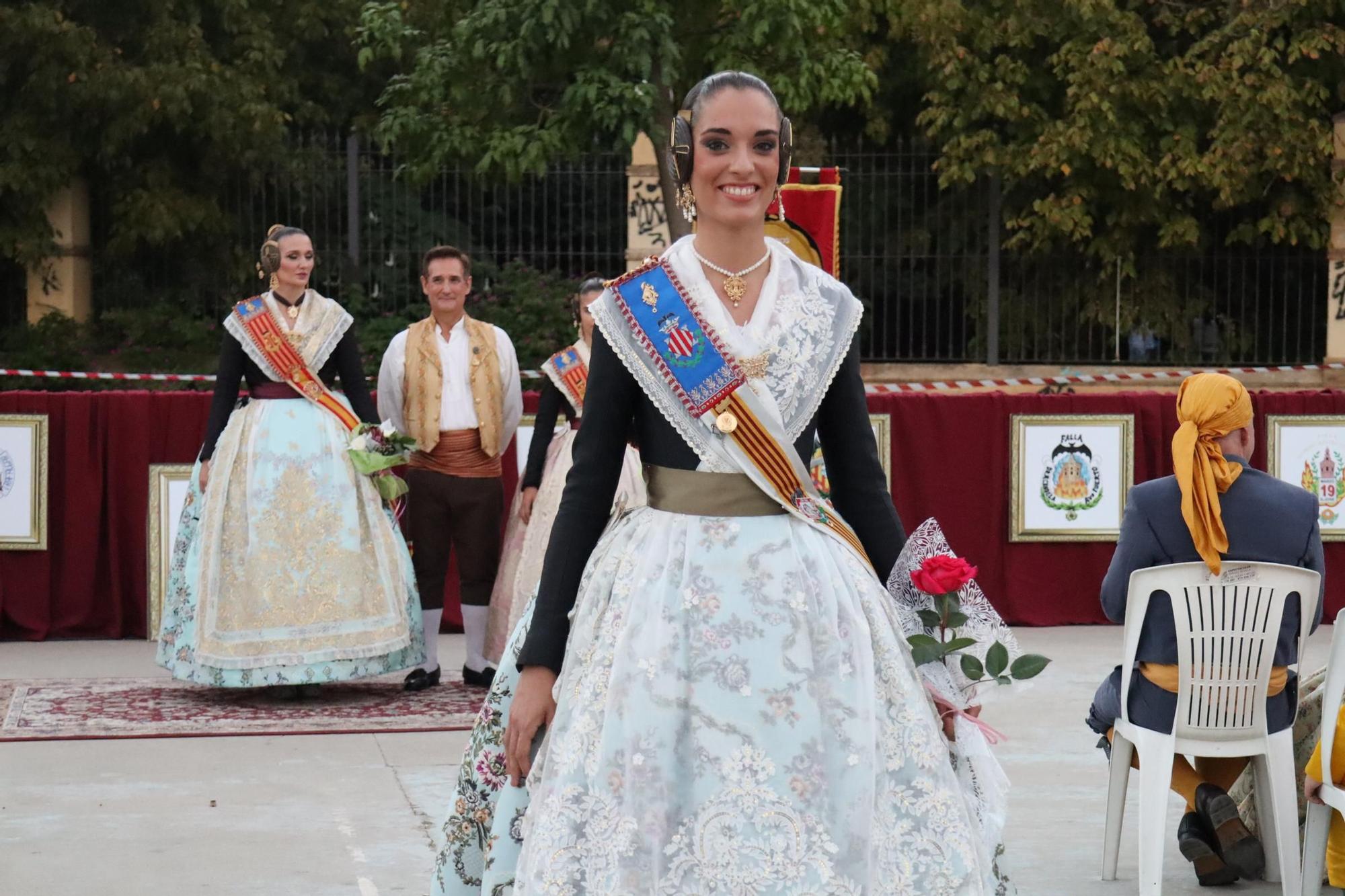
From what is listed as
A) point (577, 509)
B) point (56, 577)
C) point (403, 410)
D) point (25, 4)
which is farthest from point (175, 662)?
point (25, 4)

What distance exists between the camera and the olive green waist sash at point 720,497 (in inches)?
117

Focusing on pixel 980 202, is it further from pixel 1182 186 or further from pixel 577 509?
pixel 577 509

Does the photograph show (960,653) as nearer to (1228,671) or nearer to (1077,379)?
(1228,671)

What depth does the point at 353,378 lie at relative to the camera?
7.80m

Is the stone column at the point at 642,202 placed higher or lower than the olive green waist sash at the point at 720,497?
higher

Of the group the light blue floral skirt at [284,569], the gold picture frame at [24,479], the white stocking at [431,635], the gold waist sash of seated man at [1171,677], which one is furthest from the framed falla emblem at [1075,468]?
the gold waist sash of seated man at [1171,677]

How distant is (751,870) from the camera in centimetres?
275

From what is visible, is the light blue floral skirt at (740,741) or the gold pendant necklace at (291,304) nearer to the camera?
the light blue floral skirt at (740,741)

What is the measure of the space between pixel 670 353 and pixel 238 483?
490 cm

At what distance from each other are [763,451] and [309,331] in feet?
16.3

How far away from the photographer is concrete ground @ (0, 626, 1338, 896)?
507 cm

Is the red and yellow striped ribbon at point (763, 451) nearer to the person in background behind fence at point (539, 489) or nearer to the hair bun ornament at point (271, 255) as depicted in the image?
the person in background behind fence at point (539, 489)

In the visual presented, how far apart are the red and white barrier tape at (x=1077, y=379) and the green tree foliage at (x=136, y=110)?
5931mm

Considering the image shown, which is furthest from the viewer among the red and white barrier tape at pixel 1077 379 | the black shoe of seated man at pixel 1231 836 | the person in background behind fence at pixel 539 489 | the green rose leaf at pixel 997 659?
the red and white barrier tape at pixel 1077 379
